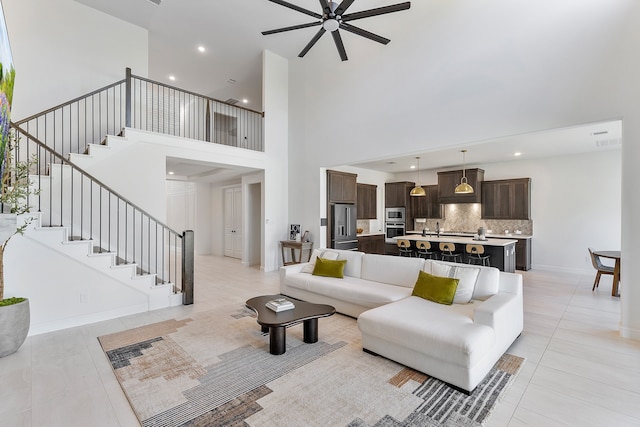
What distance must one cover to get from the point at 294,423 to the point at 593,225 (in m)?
8.52

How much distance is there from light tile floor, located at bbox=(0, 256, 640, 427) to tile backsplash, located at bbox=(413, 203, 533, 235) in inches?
161

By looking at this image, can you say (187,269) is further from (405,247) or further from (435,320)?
(405,247)

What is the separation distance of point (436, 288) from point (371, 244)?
19.3 feet

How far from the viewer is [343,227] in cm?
755

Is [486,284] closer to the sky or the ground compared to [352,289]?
closer to the sky

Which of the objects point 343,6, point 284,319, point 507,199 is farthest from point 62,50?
point 507,199

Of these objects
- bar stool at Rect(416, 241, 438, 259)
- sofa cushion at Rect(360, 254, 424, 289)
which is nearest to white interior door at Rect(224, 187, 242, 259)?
bar stool at Rect(416, 241, 438, 259)

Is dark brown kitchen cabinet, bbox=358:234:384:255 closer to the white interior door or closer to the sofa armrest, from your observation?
the white interior door

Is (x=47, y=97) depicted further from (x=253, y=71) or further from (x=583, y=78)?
(x=583, y=78)

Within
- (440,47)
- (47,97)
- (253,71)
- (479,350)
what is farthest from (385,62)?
(47,97)

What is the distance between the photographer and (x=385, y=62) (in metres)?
5.74

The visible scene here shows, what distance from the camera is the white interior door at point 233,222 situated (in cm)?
960

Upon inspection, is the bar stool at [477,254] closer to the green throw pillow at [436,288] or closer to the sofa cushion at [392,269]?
the sofa cushion at [392,269]

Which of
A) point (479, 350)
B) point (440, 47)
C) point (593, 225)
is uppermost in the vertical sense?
point (440, 47)
